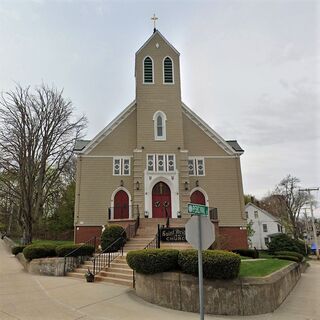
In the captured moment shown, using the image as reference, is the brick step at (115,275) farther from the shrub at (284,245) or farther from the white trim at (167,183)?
the shrub at (284,245)

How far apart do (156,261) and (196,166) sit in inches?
566

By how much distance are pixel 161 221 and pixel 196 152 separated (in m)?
6.47

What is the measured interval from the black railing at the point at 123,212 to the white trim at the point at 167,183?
31.1 inches

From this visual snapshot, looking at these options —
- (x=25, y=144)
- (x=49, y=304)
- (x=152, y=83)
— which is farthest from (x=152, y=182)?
(x=49, y=304)

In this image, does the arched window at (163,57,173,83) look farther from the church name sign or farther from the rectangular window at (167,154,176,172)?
the church name sign

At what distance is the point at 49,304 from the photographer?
8.12 meters

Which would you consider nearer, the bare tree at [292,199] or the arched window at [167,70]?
the arched window at [167,70]

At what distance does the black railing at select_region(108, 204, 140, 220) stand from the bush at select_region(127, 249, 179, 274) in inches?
456

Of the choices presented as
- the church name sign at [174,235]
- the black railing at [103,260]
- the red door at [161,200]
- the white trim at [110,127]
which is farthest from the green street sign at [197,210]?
the white trim at [110,127]

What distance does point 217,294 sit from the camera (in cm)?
803

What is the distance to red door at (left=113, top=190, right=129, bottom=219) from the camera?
837 inches

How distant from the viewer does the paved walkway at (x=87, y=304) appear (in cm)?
724

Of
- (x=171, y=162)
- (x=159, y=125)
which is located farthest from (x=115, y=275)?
(x=159, y=125)

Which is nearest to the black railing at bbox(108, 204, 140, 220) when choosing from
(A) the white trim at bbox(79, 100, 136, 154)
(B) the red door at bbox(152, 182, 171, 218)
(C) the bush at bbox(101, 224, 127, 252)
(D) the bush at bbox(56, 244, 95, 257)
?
(B) the red door at bbox(152, 182, 171, 218)
